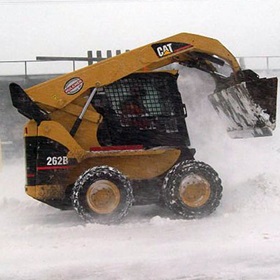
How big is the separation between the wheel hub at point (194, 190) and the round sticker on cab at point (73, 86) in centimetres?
205

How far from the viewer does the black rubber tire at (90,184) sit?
299 inches

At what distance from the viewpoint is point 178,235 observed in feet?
22.1

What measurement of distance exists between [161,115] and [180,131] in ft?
1.28

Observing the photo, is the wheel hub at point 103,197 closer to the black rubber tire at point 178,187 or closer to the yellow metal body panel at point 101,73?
the black rubber tire at point 178,187

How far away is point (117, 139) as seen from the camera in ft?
27.2

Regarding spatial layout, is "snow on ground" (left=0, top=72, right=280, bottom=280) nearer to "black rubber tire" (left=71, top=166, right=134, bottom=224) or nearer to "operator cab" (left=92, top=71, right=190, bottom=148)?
"black rubber tire" (left=71, top=166, right=134, bottom=224)

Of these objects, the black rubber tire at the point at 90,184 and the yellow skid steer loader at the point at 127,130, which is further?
the yellow skid steer loader at the point at 127,130

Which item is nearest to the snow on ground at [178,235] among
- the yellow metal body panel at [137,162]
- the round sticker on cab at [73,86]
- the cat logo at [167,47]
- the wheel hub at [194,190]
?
the wheel hub at [194,190]

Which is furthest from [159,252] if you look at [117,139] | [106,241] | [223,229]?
[117,139]

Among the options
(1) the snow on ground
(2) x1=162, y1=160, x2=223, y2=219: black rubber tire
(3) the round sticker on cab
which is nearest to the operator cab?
(3) the round sticker on cab

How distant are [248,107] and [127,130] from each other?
1.89 metres

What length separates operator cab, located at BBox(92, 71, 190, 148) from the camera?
8.32m

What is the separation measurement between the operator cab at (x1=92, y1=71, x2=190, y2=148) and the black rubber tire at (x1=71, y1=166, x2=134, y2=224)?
29.7 inches

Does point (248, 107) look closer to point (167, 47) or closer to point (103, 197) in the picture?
point (167, 47)
